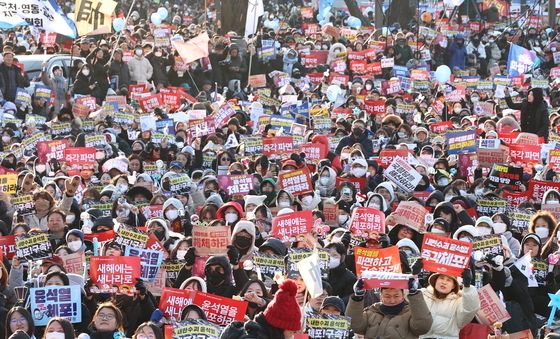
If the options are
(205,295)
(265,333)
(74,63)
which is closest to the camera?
(265,333)

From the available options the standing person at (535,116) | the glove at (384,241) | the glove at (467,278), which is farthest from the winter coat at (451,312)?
the standing person at (535,116)

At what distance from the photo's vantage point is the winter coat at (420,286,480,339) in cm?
985

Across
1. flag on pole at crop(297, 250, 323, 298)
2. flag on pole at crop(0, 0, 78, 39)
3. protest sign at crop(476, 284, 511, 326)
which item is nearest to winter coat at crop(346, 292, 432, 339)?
flag on pole at crop(297, 250, 323, 298)

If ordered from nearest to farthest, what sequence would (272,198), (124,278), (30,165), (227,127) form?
(124,278), (272,198), (30,165), (227,127)

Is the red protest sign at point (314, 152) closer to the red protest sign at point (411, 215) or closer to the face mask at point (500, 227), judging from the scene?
the red protest sign at point (411, 215)

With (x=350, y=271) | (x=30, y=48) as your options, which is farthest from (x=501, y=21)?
(x=350, y=271)

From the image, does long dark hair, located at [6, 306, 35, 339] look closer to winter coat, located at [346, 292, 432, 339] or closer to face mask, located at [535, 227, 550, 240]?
winter coat, located at [346, 292, 432, 339]

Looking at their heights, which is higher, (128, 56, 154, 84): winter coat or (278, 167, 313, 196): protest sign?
(128, 56, 154, 84): winter coat

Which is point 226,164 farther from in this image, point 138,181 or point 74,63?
point 74,63

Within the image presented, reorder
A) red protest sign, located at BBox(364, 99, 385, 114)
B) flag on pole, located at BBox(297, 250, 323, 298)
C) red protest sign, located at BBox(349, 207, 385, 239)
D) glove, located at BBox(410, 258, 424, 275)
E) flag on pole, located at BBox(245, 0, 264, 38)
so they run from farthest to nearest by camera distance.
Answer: flag on pole, located at BBox(245, 0, 264, 38) < red protest sign, located at BBox(364, 99, 385, 114) < red protest sign, located at BBox(349, 207, 385, 239) < glove, located at BBox(410, 258, 424, 275) < flag on pole, located at BBox(297, 250, 323, 298)

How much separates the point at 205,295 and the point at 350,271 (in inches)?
81.7

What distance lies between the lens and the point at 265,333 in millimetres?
8516

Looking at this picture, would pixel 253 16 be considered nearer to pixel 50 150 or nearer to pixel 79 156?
pixel 50 150

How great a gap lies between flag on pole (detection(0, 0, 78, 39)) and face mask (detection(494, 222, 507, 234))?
11830 millimetres
